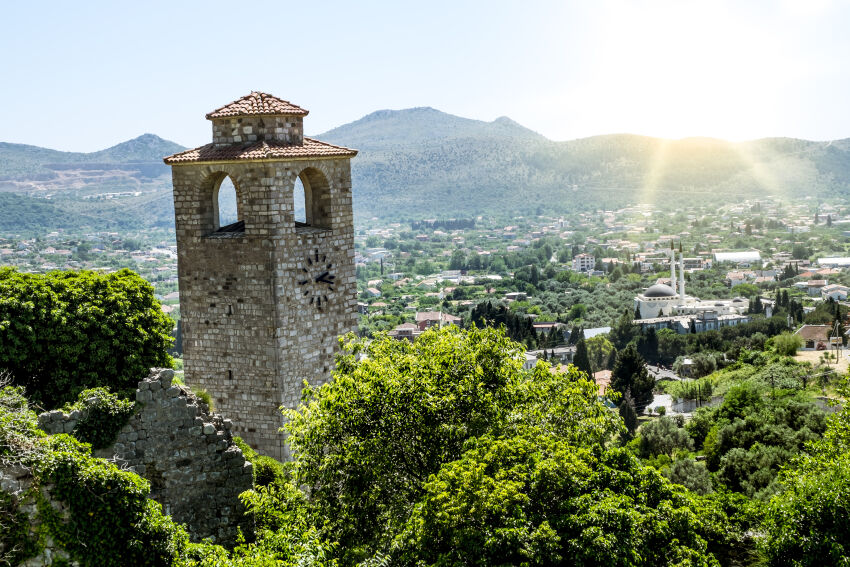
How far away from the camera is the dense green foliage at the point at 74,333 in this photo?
471 inches

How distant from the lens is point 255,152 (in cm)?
1251

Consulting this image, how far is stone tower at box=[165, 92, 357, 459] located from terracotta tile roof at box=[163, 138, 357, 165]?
0.02 meters

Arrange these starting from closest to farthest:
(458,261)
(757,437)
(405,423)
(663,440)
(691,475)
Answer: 1. (405,423)
2. (691,475)
3. (757,437)
4. (663,440)
5. (458,261)

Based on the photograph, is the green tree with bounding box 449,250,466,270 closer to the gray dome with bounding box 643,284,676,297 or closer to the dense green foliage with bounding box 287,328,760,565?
the gray dome with bounding box 643,284,676,297

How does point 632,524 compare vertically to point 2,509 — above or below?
below

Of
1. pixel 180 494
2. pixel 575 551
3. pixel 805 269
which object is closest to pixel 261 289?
pixel 180 494

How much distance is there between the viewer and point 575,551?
819 cm

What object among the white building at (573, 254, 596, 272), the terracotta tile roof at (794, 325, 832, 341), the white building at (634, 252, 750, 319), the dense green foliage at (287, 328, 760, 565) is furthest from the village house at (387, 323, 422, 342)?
the white building at (573, 254, 596, 272)

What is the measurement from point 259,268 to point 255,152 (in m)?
1.60

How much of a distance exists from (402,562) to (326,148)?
262 inches

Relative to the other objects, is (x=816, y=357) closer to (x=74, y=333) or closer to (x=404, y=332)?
(x=404, y=332)

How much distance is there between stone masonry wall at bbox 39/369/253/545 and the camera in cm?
876

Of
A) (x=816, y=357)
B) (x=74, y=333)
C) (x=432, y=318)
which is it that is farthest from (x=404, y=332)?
(x=74, y=333)

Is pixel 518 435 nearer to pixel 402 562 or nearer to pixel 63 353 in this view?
pixel 402 562
